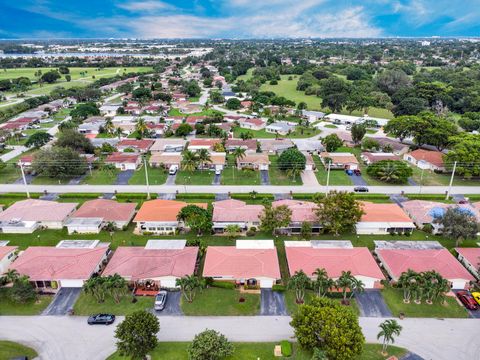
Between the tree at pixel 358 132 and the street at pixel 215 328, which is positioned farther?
the tree at pixel 358 132

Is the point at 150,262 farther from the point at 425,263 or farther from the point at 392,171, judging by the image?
the point at 392,171

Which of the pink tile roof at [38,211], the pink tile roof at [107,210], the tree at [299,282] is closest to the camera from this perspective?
the tree at [299,282]

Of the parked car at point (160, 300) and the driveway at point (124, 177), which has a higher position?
the driveway at point (124, 177)

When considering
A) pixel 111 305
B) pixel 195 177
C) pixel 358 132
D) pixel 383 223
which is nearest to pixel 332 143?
pixel 358 132

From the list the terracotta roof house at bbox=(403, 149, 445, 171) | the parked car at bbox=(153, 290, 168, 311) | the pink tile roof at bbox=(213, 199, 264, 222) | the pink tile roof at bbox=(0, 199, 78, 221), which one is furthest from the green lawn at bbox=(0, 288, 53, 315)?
the terracotta roof house at bbox=(403, 149, 445, 171)

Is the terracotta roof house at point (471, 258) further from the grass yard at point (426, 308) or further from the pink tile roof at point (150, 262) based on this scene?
the pink tile roof at point (150, 262)

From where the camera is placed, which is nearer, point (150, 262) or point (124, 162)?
point (150, 262)

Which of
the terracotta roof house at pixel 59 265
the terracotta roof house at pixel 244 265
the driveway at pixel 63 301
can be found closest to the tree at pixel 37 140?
the terracotta roof house at pixel 59 265
